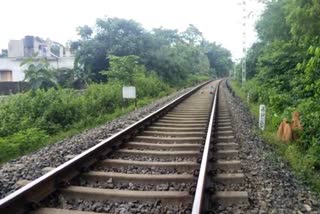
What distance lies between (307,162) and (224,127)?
3.15 meters

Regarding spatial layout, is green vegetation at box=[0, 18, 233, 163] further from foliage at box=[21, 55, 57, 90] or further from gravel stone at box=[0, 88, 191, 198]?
gravel stone at box=[0, 88, 191, 198]

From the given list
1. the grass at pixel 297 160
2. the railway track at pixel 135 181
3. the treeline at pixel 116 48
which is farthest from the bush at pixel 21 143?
the treeline at pixel 116 48

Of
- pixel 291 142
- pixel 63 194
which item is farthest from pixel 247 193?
pixel 291 142

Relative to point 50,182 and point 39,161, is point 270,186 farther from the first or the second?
point 39,161

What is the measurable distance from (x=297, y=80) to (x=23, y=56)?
120ft

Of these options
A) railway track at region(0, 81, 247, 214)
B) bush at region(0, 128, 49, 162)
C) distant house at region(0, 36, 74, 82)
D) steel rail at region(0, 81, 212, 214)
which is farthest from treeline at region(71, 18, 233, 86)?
steel rail at region(0, 81, 212, 214)

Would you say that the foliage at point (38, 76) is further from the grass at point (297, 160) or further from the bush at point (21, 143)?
the grass at point (297, 160)

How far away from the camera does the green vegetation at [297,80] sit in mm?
6383

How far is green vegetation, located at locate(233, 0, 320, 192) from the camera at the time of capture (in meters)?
6.38

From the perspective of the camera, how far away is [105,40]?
3119 cm

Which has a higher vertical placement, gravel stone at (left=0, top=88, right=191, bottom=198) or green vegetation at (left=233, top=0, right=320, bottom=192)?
green vegetation at (left=233, top=0, right=320, bottom=192)

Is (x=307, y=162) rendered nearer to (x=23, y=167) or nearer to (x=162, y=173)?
(x=162, y=173)

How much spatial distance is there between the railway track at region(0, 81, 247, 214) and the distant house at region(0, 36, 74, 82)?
27.7 m

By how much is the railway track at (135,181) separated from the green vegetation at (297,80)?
1.22 metres
